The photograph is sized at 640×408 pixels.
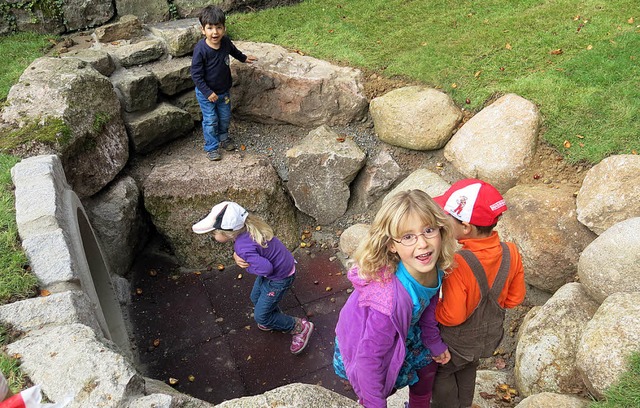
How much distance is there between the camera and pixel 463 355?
10.2 ft

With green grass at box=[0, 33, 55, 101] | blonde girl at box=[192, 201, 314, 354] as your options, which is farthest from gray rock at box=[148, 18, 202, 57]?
blonde girl at box=[192, 201, 314, 354]

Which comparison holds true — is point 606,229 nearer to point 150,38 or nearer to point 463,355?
point 463,355

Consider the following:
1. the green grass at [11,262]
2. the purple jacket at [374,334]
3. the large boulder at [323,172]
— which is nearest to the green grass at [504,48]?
the large boulder at [323,172]

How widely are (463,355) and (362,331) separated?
74cm

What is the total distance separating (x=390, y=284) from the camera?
104 inches

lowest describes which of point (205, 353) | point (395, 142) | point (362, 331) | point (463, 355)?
point (205, 353)

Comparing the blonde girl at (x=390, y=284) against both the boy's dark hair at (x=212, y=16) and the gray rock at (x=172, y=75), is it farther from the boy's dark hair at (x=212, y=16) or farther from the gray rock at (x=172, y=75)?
the gray rock at (x=172, y=75)

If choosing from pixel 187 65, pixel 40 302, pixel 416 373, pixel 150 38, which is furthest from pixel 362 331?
pixel 150 38

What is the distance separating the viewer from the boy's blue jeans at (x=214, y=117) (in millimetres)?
6109

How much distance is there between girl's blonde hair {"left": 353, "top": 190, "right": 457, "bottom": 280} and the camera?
260 cm

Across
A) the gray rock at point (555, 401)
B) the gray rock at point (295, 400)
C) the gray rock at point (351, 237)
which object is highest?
the gray rock at point (295, 400)

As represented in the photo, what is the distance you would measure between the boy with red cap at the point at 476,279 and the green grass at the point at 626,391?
24.6 inches

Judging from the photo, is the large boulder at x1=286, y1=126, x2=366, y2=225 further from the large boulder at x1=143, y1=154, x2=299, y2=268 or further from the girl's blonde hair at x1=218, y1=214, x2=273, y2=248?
the girl's blonde hair at x1=218, y1=214, x2=273, y2=248

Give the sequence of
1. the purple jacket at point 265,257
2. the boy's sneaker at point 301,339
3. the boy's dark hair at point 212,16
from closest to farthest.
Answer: the purple jacket at point 265,257 → the boy's sneaker at point 301,339 → the boy's dark hair at point 212,16
